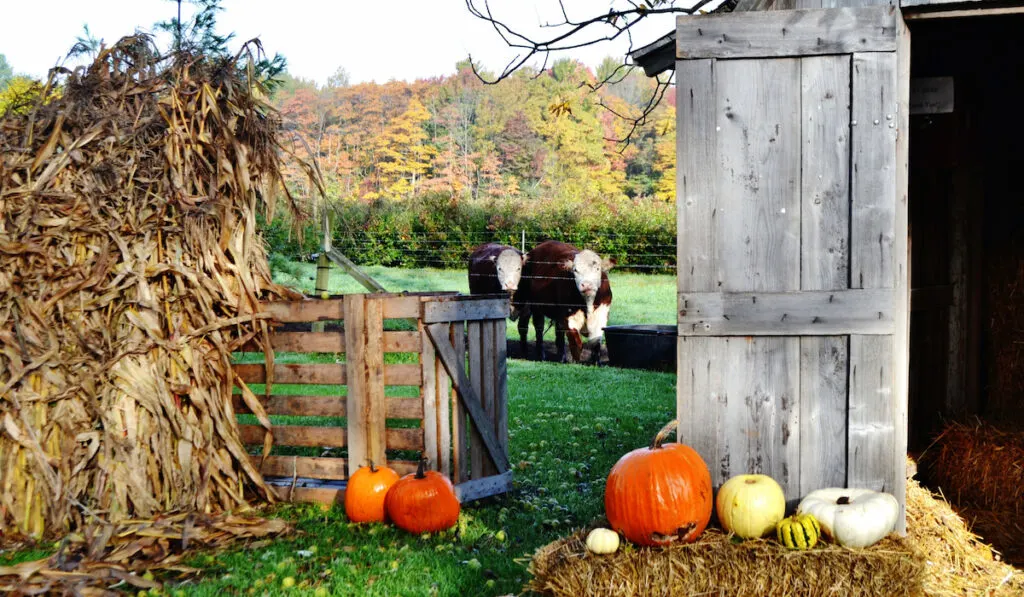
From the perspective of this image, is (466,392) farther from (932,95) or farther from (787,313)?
(932,95)

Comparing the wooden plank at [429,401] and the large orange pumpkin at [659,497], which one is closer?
the large orange pumpkin at [659,497]

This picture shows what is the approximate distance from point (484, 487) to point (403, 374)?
99 centimetres

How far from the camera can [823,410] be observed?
460cm

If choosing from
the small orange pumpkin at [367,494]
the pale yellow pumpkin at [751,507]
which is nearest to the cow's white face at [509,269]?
the small orange pumpkin at [367,494]

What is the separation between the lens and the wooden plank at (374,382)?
5934mm

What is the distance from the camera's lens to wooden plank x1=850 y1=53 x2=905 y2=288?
14.7 ft

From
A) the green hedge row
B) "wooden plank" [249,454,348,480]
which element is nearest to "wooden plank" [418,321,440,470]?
"wooden plank" [249,454,348,480]

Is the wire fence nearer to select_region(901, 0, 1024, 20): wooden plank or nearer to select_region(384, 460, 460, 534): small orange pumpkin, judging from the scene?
select_region(384, 460, 460, 534): small orange pumpkin

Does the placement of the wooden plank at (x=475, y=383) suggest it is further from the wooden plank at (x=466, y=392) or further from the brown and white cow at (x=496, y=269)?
the brown and white cow at (x=496, y=269)

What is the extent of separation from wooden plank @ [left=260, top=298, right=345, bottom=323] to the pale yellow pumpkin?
2836 millimetres

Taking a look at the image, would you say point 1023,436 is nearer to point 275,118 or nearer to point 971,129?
point 971,129

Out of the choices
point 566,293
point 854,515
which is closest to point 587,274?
point 566,293

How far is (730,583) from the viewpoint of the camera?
3859 millimetres

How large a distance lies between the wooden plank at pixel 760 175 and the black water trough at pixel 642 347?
341 inches
